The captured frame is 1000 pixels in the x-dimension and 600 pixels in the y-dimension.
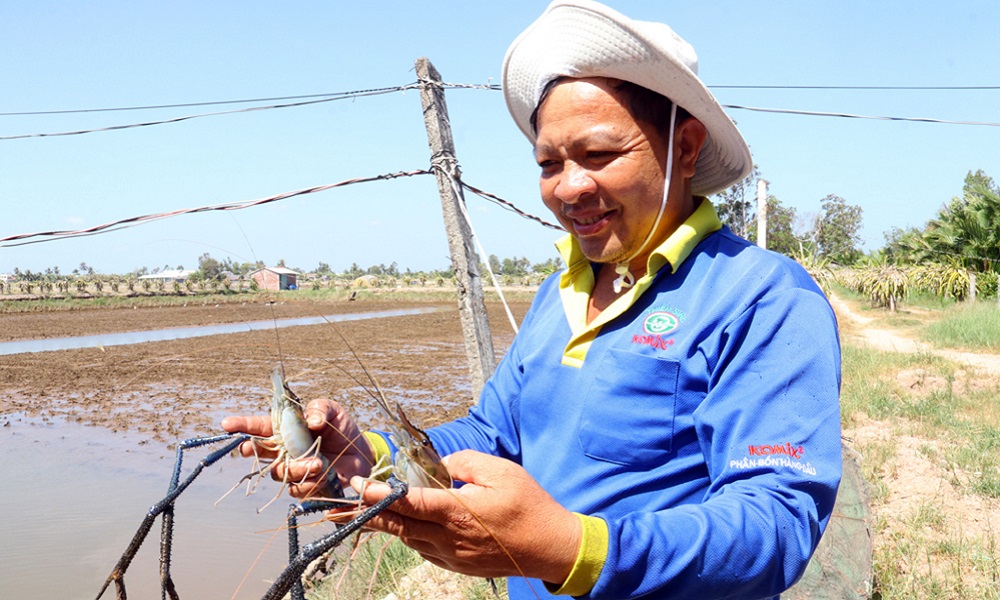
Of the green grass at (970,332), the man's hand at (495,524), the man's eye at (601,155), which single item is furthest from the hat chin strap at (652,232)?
the green grass at (970,332)

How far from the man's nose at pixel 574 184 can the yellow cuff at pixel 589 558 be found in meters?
0.77

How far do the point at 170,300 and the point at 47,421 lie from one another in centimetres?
3403

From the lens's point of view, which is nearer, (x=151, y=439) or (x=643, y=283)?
(x=643, y=283)

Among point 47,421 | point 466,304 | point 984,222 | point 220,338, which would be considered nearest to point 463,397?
point 47,421

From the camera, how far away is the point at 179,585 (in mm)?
6523

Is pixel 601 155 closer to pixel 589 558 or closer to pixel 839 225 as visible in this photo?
pixel 589 558

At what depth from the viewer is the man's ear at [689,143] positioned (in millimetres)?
1644

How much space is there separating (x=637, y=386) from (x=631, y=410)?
5 cm

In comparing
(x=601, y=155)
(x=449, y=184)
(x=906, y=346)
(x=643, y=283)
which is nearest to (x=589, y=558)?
(x=643, y=283)

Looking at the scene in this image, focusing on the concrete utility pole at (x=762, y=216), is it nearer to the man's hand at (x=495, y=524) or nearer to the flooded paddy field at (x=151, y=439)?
the flooded paddy field at (x=151, y=439)

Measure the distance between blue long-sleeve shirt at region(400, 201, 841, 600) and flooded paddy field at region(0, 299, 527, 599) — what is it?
601mm

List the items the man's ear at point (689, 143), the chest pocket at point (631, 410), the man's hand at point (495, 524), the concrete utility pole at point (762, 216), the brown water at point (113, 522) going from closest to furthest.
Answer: the man's hand at point (495, 524) → the chest pocket at point (631, 410) → the man's ear at point (689, 143) → the brown water at point (113, 522) → the concrete utility pole at point (762, 216)

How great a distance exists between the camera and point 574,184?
158cm

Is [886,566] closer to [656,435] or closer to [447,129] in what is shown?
[656,435]
